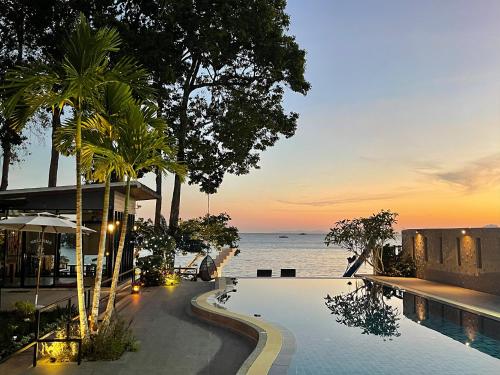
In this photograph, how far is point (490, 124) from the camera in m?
19.6

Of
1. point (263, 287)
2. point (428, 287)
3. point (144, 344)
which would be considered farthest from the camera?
point (263, 287)

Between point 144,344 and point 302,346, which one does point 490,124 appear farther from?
point 144,344

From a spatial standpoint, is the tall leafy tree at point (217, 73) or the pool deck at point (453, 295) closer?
the pool deck at point (453, 295)

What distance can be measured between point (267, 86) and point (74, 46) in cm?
1645

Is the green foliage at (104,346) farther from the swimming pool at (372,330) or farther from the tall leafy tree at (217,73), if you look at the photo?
the tall leafy tree at (217,73)

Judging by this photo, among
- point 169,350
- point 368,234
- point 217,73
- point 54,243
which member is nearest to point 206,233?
point 368,234

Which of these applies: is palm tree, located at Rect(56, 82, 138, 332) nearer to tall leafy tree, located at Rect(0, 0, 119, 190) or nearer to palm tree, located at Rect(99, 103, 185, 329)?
palm tree, located at Rect(99, 103, 185, 329)

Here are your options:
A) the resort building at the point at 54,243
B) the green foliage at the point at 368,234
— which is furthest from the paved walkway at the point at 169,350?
the green foliage at the point at 368,234

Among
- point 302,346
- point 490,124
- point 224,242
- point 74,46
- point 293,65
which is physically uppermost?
point 293,65

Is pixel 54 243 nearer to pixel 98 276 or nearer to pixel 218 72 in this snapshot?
pixel 98 276

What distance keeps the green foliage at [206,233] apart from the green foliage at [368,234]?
4987 millimetres

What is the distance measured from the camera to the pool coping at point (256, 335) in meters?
5.71

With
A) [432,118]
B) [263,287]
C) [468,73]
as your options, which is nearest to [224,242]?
[263,287]

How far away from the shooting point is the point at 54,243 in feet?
46.5
